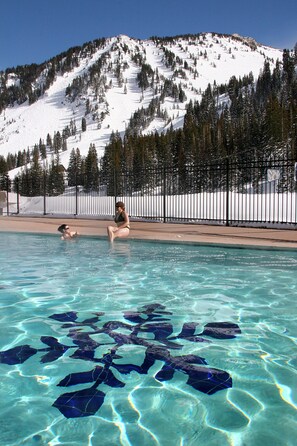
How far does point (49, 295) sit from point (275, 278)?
3714mm

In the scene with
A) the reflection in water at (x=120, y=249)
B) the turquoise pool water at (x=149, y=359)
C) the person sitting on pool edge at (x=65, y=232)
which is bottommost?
the turquoise pool water at (x=149, y=359)

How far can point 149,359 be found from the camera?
360cm

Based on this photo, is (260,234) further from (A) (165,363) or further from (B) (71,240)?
(A) (165,363)

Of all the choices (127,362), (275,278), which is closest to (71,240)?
(275,278)

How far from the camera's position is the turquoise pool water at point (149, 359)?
2.56m

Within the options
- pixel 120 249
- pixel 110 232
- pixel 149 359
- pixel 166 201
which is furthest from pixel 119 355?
pixel 166 201

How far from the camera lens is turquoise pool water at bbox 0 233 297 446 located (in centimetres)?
256

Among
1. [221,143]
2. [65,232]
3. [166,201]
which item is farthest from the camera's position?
[221,143]

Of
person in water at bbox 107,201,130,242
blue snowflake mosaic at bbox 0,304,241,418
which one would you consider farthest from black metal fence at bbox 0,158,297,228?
blue snowflake mosaic at bbox 0,304,241,418

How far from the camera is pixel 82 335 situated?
13.8 feet

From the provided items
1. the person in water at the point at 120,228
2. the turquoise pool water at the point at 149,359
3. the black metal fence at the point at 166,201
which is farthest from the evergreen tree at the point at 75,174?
the turquoise pool water at the point at 149,359

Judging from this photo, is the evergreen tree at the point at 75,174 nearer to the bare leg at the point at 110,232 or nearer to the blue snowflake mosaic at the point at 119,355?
the bare leg at the point at 110,232

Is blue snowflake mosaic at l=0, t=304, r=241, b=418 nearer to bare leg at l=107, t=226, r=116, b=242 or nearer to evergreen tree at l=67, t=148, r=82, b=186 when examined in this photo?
bare leg at l=107, t=226, r=116, b=242

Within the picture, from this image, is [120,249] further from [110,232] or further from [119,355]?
[119,355]
